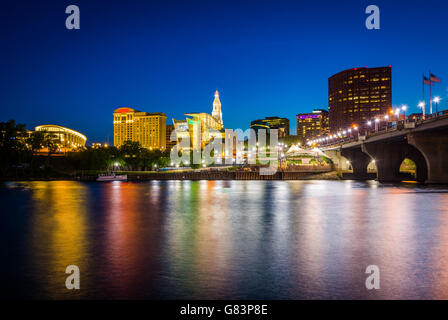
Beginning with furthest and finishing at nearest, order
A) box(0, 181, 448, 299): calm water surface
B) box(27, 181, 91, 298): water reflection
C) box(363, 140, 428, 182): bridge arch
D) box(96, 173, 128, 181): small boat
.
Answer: box(96, 173, 128, 181): small boat, box(363, 140, 428, 182): bridge arch, box(27, 181, 91, 298): water reflection, box(0, 181, 448, 299): calm water surface

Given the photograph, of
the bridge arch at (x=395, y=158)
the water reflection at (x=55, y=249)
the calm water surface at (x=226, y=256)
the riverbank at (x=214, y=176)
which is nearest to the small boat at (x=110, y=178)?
the riverbank at (x=214, y=176)

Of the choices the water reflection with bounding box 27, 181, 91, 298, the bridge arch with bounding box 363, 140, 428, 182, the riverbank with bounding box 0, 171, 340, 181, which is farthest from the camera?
the riverbank with bounding box 0, 171, 340, 181

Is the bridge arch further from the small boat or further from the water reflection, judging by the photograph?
the water reflection

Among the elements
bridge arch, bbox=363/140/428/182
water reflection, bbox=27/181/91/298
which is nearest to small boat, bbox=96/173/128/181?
bridge arch, bbox=363/140/428/182

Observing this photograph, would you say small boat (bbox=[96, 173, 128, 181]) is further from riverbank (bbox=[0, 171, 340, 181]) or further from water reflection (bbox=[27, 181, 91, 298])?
water reflection (bbox=[27, 181, 91, 298])

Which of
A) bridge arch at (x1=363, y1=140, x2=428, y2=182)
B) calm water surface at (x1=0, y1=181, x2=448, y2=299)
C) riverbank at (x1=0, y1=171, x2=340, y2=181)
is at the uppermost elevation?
bridge arch at (x1=363, y1=140, x2=428, y2=182)

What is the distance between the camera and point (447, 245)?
16094 millimetres

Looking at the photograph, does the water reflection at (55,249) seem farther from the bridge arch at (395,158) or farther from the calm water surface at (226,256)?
the bridge arch at (395,158)

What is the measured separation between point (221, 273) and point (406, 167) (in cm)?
16194

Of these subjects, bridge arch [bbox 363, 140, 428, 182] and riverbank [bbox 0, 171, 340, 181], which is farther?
riverbank [bbox 0, 171, 340, 181]

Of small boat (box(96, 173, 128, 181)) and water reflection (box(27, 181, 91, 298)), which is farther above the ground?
small boat (box(96, 173, 128, 181))
